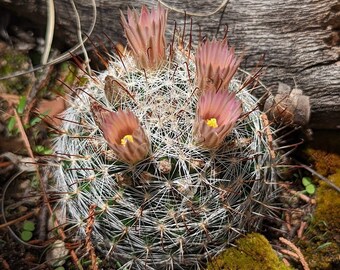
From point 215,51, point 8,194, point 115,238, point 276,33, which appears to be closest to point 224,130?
point 215,51

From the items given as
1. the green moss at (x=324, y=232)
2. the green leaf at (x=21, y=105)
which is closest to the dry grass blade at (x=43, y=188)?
the green leaf at (x=21, y=105)

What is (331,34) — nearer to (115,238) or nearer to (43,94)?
(115,238)

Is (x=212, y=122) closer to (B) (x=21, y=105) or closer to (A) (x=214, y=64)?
(A) (x=214, y=64)

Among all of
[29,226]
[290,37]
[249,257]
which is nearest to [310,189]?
[249,257]

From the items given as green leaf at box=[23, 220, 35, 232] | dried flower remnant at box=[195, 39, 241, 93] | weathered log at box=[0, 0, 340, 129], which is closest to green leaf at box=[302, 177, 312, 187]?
weathered log at box=[0, 0, 340, 129]

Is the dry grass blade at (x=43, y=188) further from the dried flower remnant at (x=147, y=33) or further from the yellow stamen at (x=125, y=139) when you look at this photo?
the dried flower remnant at (x=147, y=33)

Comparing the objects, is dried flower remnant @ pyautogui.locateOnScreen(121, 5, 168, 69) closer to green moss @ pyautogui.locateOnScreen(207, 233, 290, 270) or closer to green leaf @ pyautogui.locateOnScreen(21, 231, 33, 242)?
green moss @ pyautogui.locateOnScreen(207, 233, 290, 270)
